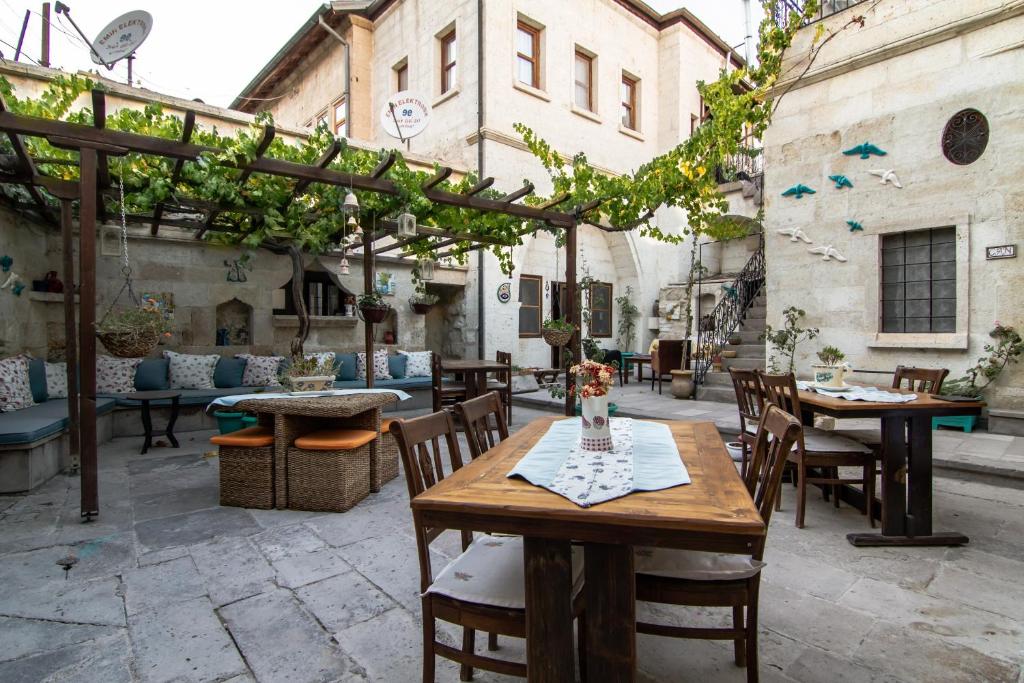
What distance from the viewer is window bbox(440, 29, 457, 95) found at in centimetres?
926

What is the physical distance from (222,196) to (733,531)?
4.37 metres

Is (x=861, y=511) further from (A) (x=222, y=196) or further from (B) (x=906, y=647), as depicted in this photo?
(A) (x=222, y=196)

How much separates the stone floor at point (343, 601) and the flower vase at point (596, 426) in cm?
72

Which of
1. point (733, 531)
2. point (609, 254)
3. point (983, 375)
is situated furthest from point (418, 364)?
point (733, 531)

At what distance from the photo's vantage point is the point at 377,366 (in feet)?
25.0

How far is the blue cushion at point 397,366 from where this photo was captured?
7.86 meters

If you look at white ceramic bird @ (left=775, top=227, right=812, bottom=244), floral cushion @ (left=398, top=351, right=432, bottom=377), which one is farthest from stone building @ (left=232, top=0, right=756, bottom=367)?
white ceramic bird @ (left=775, top=227, right=812, bottom=244)

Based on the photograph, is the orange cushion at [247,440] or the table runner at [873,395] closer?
the table runner at [873,395]

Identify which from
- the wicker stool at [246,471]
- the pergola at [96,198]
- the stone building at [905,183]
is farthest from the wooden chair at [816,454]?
the stone building at [905,183]

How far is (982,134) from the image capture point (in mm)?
5363

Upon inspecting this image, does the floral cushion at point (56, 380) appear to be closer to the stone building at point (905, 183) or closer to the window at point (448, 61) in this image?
the window at point (448, 61)

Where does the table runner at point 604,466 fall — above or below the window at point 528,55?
below

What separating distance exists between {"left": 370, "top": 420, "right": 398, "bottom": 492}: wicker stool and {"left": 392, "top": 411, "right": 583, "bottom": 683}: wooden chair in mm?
2015

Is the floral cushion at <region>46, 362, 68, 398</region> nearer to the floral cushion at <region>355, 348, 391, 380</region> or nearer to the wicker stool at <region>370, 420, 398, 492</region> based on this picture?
the floral cushion at <region>355, 348, 391, 380</region>
